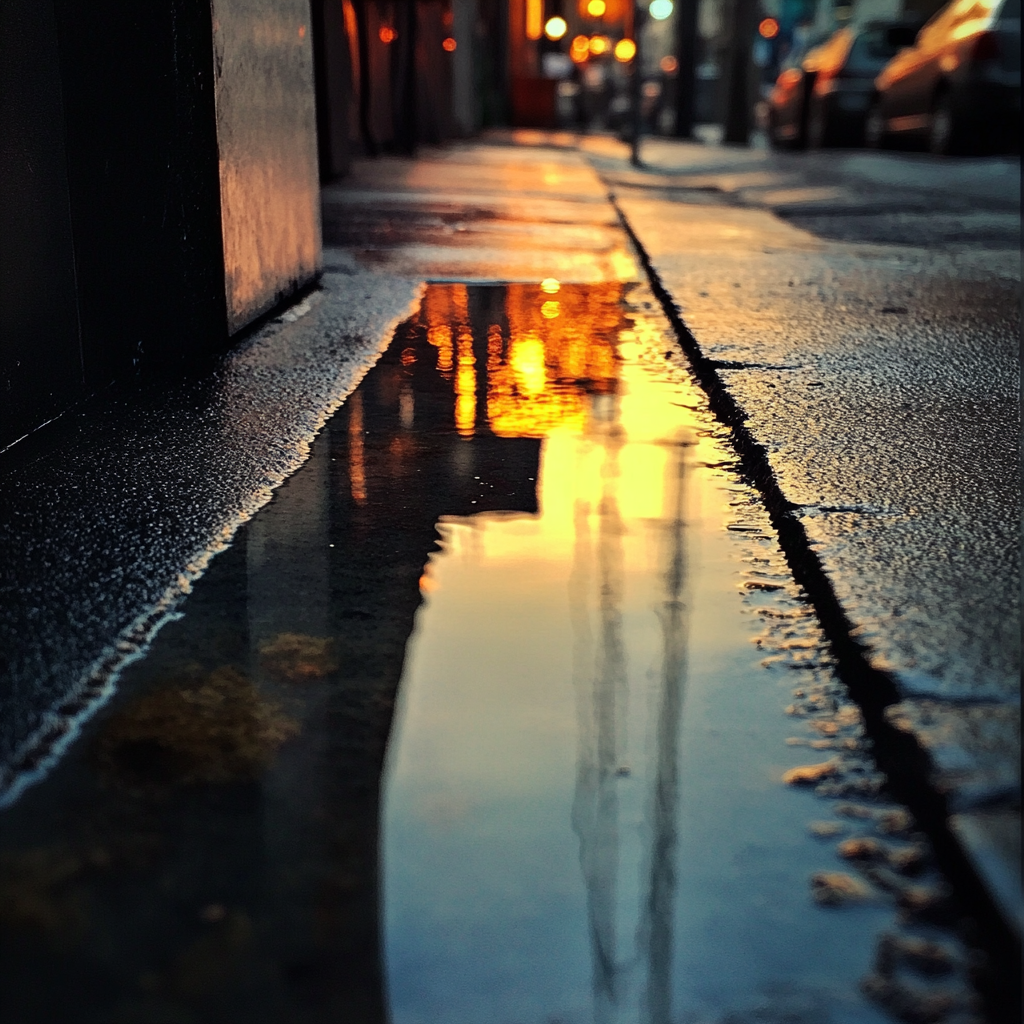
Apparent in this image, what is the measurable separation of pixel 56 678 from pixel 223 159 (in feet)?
6.00

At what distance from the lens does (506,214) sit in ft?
21.6

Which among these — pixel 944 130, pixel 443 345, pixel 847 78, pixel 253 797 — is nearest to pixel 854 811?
pixel 253 797

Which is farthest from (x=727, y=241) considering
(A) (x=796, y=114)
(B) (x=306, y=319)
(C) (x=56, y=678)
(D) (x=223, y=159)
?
(A) (x=796, y=114)

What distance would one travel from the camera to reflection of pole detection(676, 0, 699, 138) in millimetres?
21423

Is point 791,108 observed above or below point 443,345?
above

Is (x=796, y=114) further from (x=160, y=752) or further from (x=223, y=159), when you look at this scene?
(x=160, y=752)

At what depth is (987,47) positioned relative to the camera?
9.54m

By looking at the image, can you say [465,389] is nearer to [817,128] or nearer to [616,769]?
[616,769]

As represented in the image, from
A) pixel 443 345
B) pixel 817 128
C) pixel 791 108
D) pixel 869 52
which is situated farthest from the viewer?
pixel 791 108

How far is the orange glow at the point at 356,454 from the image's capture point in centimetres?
204

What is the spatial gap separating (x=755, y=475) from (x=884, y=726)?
0.95 meters

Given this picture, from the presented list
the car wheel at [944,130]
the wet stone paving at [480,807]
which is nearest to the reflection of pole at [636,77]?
the car wheel at [944,130]

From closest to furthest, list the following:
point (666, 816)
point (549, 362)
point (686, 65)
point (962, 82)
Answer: point (666, 816) < point (549, 362) < point (962, 82) < point (686, 65)

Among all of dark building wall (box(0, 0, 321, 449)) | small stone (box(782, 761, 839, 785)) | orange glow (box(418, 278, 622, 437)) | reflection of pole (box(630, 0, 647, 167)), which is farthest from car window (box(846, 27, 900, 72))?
small stone (box(782, 761, 839, 785))
